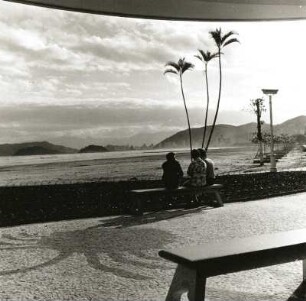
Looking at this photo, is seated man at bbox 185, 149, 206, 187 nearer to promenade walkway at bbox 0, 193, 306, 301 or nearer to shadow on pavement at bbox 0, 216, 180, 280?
promenade walkway at bbox 0, 193, 306, 301

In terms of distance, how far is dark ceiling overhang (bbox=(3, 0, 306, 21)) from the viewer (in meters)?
9.93

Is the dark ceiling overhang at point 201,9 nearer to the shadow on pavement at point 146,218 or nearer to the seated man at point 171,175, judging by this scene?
the seated man at point 171,175

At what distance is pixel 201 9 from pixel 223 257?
7980 millimetres

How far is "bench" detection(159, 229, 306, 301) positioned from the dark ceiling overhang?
702cm

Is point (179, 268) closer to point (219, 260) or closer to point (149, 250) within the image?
point (219, 260)

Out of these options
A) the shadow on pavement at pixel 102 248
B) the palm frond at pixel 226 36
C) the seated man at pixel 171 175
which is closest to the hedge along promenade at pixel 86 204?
the seated man at pixel 171 175

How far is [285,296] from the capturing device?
160 inches

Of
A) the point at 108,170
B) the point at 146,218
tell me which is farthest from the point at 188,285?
the point at 108,170

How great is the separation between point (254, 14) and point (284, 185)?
17.7ft

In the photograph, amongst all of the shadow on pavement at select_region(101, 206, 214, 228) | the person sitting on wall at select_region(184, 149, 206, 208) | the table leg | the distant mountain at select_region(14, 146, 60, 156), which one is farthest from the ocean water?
the distant mountain at select_region(14, 146, 60, 156)

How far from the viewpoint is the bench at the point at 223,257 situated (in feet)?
11.5

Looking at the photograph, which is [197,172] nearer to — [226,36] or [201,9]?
[201,9]

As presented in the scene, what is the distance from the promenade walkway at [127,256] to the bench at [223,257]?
0.39m

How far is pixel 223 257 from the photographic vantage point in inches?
139
